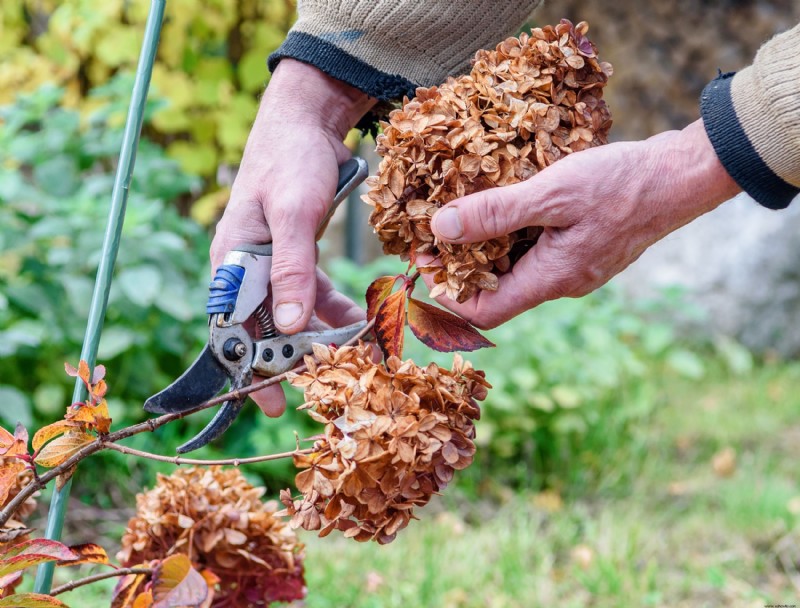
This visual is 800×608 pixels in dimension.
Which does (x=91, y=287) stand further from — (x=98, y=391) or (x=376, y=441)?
(x=376, y=441)

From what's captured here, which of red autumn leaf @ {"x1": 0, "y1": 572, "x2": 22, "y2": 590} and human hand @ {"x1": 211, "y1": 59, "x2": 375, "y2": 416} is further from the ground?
human hand @ {"x1": 211, "y1": 59, "x2": 375, "y2": 416}

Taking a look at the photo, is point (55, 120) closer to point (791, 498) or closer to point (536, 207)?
point (536, 207)

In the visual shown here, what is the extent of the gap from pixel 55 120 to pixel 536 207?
2.28 metres

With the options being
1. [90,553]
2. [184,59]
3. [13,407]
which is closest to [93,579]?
[90,553]

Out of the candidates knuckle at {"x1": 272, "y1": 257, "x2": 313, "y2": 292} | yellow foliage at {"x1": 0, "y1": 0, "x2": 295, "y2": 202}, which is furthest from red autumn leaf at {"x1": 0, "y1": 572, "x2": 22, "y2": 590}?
yellow foliage at {"x1": 0, "y1": 0, "x2": 295, "y2": 202}

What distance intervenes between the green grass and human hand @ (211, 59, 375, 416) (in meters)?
1.10

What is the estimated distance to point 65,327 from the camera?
259cm

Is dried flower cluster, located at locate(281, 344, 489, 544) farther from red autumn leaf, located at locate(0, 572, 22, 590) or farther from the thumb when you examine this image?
red autumn leaf, located at locate(0, 572, 22, 590)

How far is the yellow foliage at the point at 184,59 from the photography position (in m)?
3.51

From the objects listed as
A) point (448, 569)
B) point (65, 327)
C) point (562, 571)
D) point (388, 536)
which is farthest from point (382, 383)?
point (65, 327)

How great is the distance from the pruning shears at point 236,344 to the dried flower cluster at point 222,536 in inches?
4.2

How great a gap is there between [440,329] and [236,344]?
1.00 feet

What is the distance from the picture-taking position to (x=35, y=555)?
0.98m

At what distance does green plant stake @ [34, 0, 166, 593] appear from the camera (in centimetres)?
117
